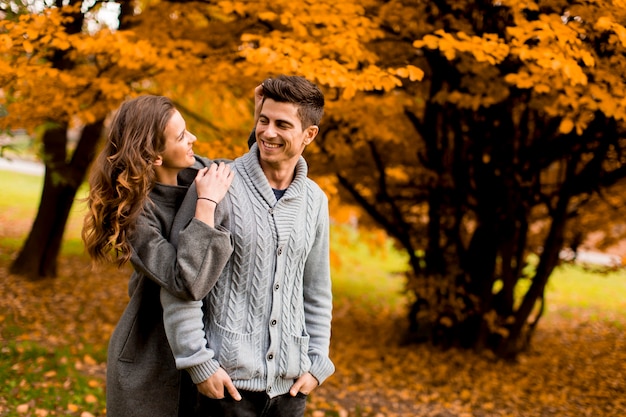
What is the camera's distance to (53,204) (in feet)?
27.5

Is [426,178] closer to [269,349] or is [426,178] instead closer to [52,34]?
[52,34]

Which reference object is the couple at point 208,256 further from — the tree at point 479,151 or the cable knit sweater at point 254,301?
the tree at point 479,151

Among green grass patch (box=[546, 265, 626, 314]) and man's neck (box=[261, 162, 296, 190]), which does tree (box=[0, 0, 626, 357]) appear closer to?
man's neck (box=[261, 162, 296, 190])

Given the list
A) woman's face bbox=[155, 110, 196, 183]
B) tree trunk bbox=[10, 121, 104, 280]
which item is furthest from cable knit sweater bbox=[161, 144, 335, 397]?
tree trunk bbox=[10, 121, 104, 280]

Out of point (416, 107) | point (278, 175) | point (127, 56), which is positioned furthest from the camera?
point (416, 107)

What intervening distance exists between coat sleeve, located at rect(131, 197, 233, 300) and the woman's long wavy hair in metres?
0.05

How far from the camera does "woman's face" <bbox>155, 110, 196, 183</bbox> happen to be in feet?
6.97

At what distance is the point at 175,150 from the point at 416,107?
5.49m

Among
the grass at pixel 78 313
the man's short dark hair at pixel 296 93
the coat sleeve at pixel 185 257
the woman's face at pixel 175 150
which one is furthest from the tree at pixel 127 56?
the coat sleeve at pixel 185 257

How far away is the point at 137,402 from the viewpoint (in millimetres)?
2195

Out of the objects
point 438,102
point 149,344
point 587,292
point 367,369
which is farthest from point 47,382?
point 587,292

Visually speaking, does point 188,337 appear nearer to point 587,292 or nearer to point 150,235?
point 150,235

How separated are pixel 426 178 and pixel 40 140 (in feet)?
17.8

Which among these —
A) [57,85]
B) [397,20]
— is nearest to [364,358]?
[397,20]
